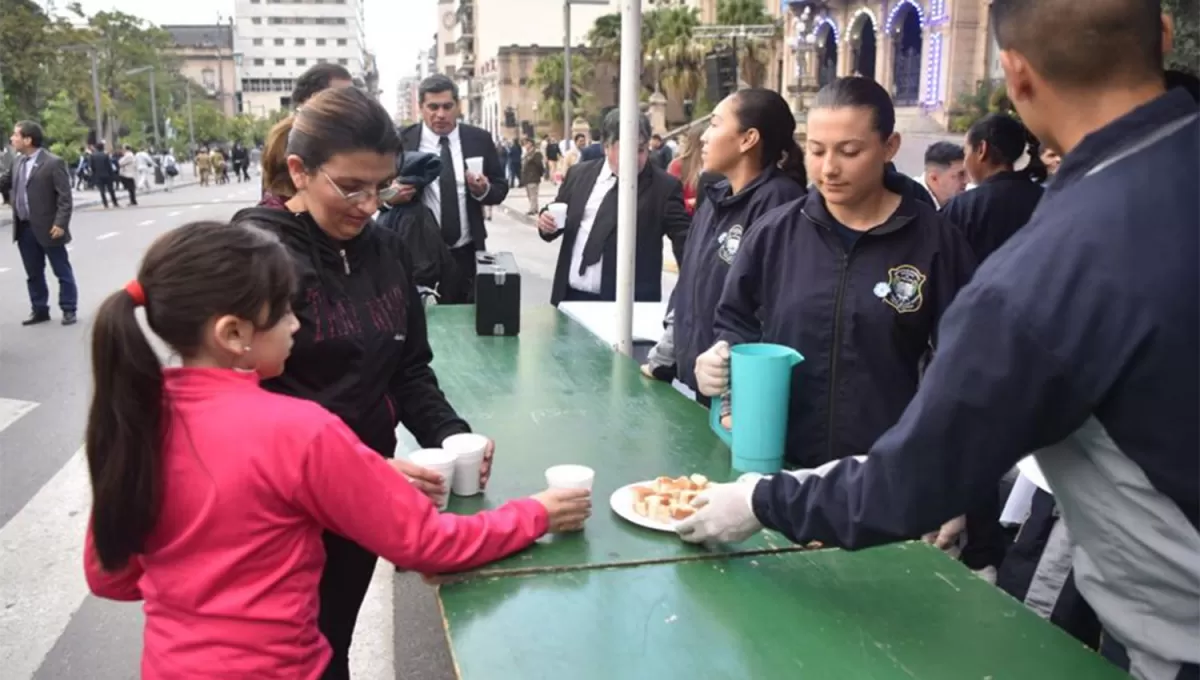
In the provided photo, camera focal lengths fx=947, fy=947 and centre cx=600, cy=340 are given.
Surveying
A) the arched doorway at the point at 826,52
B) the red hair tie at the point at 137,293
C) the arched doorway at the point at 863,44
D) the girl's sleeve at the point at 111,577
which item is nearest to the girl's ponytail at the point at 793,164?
the red hair tie at the point at 137,293

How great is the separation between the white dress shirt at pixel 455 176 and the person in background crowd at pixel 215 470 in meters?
3.91

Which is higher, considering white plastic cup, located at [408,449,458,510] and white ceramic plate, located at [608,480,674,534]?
white plastic cup, located at [408,449,458,510]

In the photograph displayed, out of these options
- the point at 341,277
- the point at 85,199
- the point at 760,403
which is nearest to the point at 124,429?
the point at 341,277

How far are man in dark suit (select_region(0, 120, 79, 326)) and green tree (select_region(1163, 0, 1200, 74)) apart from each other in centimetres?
874

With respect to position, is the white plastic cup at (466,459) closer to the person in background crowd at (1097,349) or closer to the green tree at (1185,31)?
the person in background crowd at (1097,349)

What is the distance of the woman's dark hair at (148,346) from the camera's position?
148 centimetres

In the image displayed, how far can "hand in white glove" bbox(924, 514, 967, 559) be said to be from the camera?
113 inches

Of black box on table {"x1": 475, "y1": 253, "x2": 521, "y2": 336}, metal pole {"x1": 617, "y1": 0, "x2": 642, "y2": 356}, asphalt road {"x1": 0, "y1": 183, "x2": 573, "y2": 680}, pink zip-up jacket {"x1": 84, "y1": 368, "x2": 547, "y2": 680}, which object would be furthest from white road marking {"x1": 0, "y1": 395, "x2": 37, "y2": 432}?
pink zip-up jacket {"x1": 84, "y1": 368, "x2": 547, "y2": 680}

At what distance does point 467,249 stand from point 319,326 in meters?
3.72

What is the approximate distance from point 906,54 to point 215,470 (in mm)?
Result: 33719

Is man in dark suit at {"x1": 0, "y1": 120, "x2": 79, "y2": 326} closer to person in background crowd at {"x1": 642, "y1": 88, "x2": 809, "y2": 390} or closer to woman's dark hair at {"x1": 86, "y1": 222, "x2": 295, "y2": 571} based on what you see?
person in background crowd at {"x1": 642, "y1": 88, "x2": 809, "y2": 390}

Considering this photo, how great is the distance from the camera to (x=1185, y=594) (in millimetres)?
1257

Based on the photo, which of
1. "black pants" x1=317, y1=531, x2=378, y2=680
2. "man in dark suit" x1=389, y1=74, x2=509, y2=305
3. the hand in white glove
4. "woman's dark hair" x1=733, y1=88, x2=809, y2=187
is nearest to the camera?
"black pants" x1=317, y1=531, x2=378, y2=680

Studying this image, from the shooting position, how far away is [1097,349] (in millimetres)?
1202
